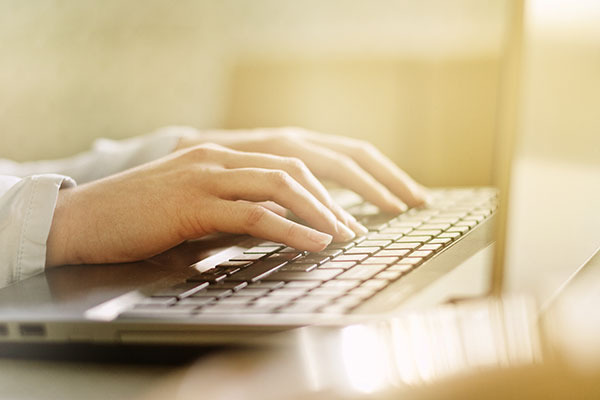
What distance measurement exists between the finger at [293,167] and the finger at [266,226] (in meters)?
0.07

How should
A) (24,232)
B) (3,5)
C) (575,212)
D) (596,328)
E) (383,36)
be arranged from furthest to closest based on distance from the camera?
(383,36), (3,5), (24,232), (575,212), (596,328)

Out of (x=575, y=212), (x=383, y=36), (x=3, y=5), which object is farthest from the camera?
(x=383, y=36)

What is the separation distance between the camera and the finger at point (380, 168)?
2.60 feet

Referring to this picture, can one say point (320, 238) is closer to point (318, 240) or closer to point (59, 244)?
point (318, 240)

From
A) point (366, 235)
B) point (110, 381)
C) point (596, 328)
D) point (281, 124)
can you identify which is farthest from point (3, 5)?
point (596, 328)

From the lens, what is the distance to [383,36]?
5.90 feet

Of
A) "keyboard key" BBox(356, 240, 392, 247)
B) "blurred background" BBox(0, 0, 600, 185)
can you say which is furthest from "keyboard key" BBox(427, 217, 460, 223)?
"blurred background" BBox(0, 0, 600, 185)

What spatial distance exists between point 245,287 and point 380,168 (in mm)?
427

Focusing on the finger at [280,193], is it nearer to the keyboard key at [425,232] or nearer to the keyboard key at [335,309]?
the keyboard key at [425,232]

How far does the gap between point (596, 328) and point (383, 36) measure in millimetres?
1628

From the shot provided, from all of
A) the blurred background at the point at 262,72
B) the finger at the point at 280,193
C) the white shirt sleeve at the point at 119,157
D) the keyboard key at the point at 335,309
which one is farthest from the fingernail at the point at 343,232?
the blurred background at the point at 262,72

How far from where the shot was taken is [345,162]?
0.77 meters

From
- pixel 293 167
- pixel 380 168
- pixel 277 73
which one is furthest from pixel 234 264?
pixel 277 73

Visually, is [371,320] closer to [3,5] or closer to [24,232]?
[24,232]
